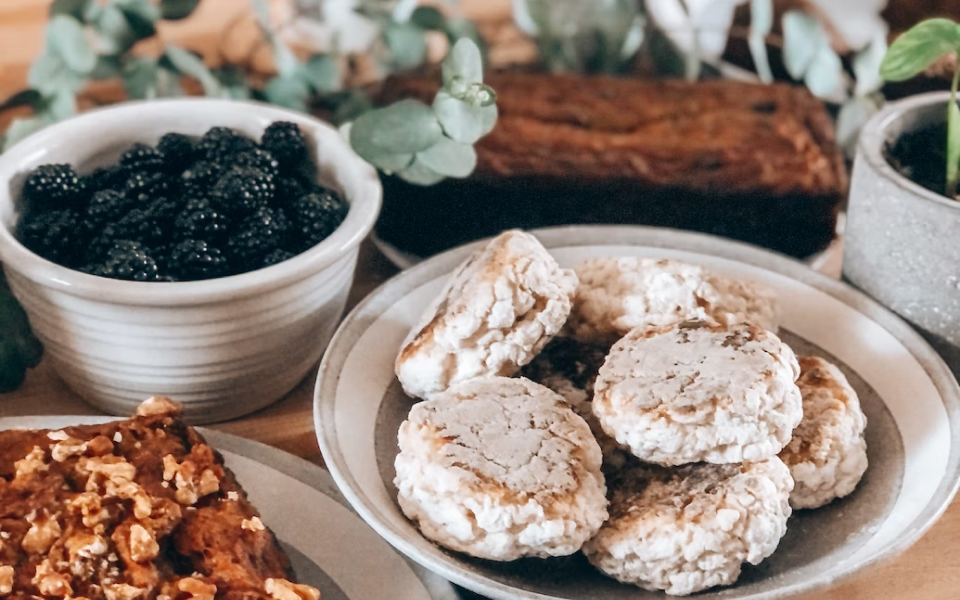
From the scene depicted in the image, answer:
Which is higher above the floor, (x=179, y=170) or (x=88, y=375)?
(x=179, y=170)

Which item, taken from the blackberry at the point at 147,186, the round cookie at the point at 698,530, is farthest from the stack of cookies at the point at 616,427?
the blackberry at the point at 147,186

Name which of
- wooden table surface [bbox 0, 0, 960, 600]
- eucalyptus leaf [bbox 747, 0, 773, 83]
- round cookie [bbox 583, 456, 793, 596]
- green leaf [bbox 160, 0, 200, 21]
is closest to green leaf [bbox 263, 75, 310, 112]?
green leaf [bbox 160, 0, 200, 21]

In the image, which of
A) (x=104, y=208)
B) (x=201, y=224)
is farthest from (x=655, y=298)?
(x=104, y=208)

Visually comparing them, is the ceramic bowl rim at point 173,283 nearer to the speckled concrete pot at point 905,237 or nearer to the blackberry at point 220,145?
the blackberry at point 220,145

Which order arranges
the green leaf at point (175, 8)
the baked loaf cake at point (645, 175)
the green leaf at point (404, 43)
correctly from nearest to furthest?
1. the baked loaf cake at point (645, 175)
2. the green leaf at point (175, 8)
3. the green leaf at point (404, 43)

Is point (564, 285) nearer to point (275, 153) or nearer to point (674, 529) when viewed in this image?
point (674, 529)

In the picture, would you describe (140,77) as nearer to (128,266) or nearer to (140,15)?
(140,15)

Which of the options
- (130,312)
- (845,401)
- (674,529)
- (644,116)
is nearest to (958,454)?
(845,401)

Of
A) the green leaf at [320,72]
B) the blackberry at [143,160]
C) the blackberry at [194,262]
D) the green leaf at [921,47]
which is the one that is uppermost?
the green leaf at [921,47]
